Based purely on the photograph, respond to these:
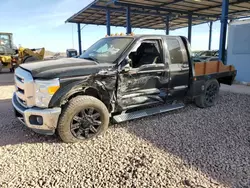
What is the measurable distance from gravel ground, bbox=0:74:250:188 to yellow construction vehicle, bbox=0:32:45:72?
1085 cm

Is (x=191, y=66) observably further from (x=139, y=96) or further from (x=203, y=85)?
(x=139, y=96)

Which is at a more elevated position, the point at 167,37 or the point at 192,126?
the point at 167,37

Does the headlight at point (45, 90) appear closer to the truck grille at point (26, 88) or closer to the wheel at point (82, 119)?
the truck grille at point (26, 88)

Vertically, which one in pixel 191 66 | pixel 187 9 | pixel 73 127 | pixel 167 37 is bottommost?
pixel 73 127

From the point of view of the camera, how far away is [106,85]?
385cm

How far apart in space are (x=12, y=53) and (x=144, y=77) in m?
15.7

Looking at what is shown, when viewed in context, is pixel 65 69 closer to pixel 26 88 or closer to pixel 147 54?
pixel 26 88

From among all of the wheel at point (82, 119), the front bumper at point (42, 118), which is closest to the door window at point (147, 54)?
the wheel at point (82, 119)

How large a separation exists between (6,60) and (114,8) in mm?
8957

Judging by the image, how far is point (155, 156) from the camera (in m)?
3.21

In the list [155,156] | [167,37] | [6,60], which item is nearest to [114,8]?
[6,60]

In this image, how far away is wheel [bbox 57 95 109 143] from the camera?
11.5 ft

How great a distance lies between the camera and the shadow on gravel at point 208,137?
290 cm

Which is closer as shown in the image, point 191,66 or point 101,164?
point 101,164
